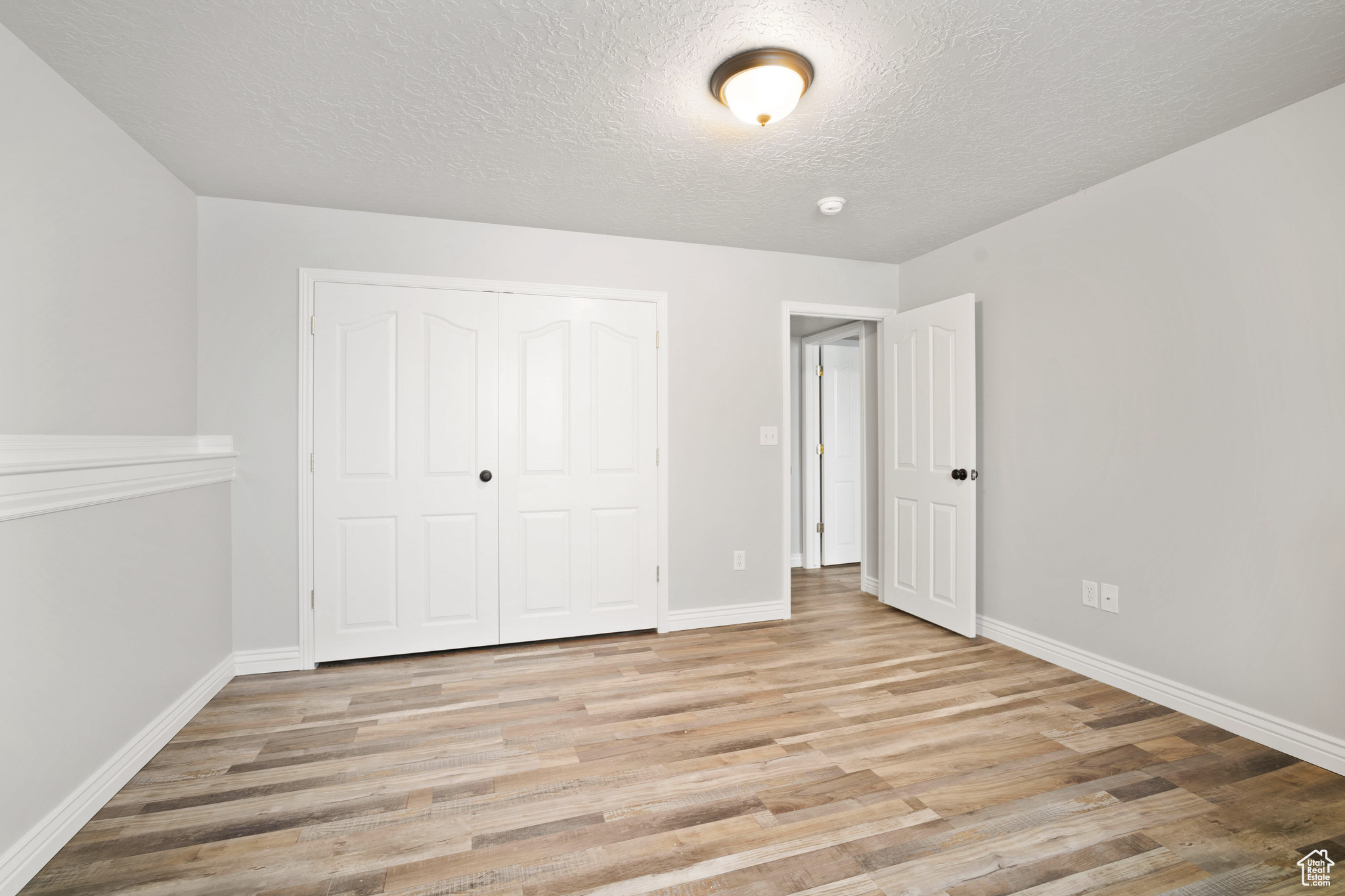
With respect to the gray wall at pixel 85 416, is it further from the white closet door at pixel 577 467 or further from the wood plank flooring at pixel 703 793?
the white closet door at pixel 577 467

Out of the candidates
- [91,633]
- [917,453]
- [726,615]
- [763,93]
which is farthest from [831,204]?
[91,633]

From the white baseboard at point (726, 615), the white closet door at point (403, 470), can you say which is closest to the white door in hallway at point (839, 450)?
the white baseboard at point (726, 615)

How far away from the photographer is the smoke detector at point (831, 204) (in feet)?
10.3

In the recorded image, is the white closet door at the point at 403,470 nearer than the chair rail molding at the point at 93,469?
No

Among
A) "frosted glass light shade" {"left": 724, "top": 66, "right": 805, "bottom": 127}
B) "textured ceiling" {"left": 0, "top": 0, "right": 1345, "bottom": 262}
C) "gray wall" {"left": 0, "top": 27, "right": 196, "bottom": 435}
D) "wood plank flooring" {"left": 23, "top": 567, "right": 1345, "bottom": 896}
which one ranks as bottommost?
"wood plank flooring" {"left": 23, "top": 567, "right": 1345, "bottom": 896}

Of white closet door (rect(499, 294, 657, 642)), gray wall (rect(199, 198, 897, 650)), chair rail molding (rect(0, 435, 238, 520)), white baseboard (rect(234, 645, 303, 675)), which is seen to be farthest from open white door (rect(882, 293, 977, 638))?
chair rail molding (rect(0, 435, 238, 520))

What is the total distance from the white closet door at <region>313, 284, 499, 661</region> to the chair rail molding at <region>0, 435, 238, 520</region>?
Answer: 0.58 m

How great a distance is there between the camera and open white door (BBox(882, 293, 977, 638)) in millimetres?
3592

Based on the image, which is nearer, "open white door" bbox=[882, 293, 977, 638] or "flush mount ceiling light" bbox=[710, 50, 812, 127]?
"flush mount ceiling light" bbox=[710, 50, 812, 127]

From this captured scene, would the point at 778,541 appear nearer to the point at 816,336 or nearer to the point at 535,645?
the point at 535,645

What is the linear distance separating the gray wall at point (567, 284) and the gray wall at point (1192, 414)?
131 cm

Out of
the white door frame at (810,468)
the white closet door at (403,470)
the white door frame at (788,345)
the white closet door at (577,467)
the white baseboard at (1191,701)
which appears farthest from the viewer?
the white door frame at (810,468)
